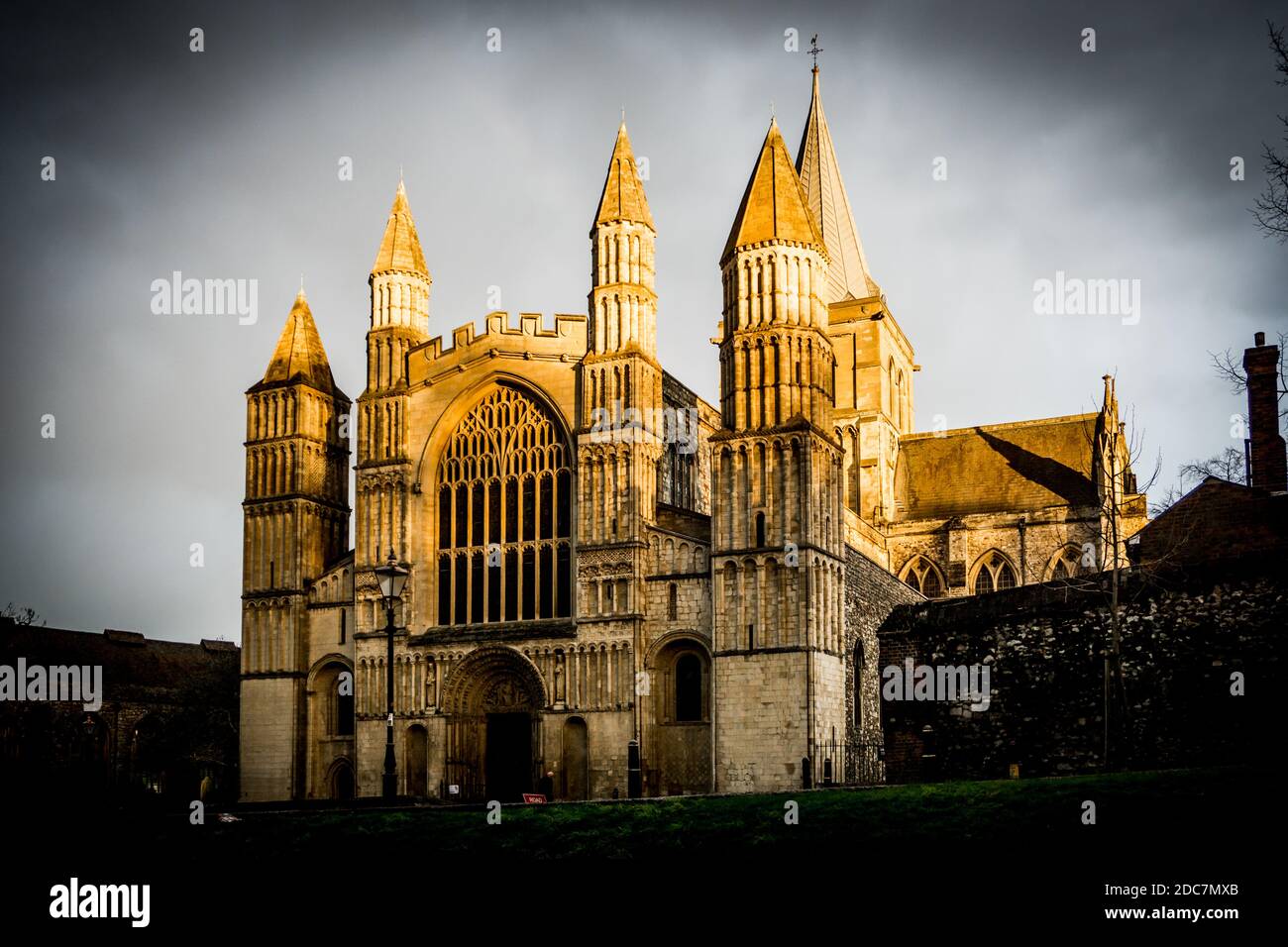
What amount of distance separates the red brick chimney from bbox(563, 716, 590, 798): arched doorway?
17.9 metres

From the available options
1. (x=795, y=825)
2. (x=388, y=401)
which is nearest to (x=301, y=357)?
(x=388, y=401)

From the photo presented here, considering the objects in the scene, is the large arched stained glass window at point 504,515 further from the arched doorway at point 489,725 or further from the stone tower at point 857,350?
the stone tower at point 857,350

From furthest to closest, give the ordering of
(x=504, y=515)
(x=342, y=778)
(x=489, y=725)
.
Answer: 1. (x=342, y=778)
2. (x=504, y=515)
3. (x=489, y=725)

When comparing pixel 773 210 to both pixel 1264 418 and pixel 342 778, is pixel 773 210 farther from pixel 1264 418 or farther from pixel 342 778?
pixel 342 778

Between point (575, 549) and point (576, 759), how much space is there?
5594 mm

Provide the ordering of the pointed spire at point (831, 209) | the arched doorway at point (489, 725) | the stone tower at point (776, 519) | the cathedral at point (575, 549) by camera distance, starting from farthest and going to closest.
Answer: the pointed spire at point (831, 209) < the arched doorway at point (489, 725) < the cathedral at point (575, 549) < the stone tower at point (776, 519)

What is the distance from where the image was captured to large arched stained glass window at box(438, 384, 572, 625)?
1548 inches

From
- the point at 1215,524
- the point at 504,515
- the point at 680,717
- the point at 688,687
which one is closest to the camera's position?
the point at 1215,524

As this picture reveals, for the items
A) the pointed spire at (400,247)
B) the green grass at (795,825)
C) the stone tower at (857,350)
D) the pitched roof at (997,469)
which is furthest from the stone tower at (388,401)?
the pitched roof at (997,469)

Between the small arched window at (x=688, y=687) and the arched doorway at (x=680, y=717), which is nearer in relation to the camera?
the arched doorway at (x=680, y=717)

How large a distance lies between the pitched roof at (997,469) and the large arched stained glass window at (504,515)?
20189mm

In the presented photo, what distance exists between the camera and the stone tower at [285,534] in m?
42.1

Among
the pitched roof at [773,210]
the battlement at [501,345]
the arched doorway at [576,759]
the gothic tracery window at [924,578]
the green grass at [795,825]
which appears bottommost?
the arched doorway at [576,759]

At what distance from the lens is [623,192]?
39.8 metres
